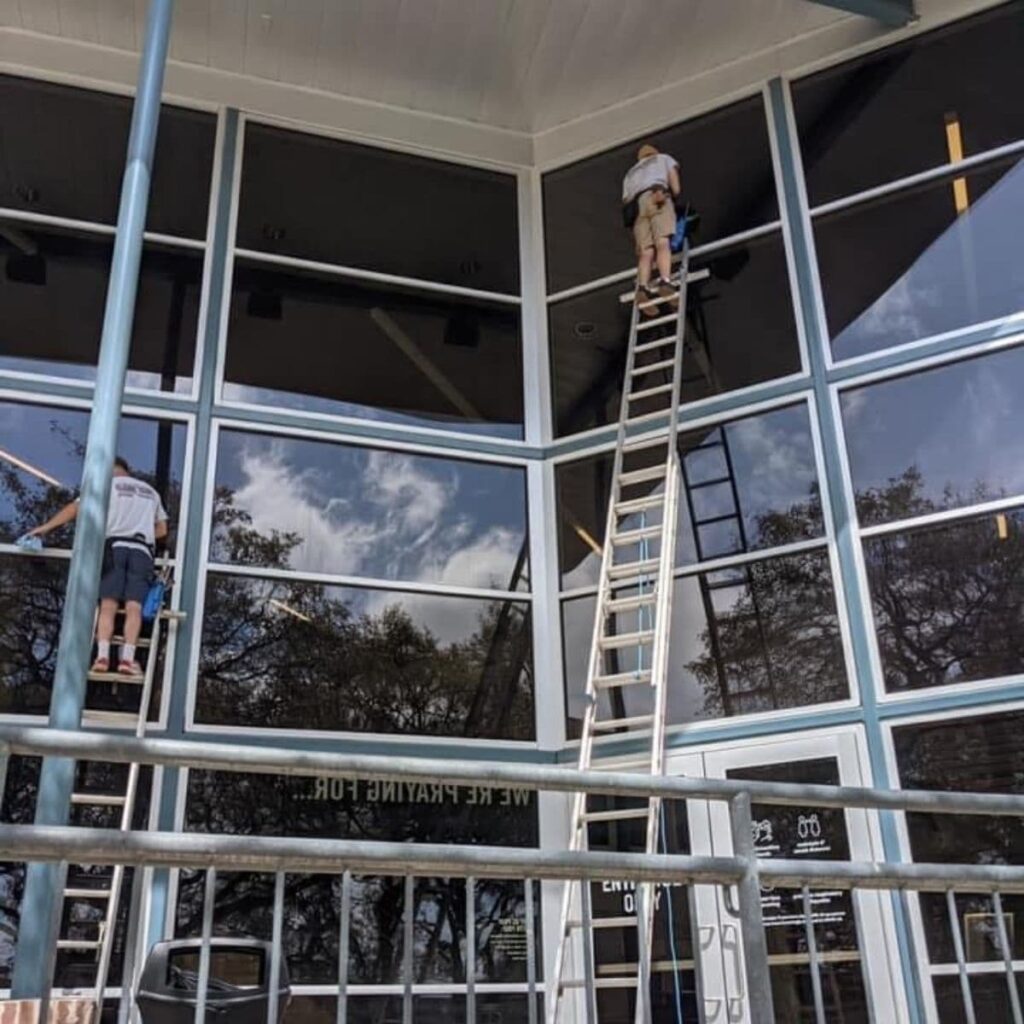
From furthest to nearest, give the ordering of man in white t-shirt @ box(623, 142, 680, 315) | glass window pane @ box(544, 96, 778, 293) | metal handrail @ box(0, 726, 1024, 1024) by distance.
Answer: glass window pane @ box(544, 96, 778, 293) → man in white t-shirt @ box(623, 142, 680, 315) → metal handrail @ box(0, 726, 1024, 1024)

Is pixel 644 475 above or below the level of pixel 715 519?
above

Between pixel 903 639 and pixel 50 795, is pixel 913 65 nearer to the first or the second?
pixel 903 639

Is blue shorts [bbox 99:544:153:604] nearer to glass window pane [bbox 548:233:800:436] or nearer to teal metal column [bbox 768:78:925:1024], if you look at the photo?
glass window pane [bbox 548:233:800:436]

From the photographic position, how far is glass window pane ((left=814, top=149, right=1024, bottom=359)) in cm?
586

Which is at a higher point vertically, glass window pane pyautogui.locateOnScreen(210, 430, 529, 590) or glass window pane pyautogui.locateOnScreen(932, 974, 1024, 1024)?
glass window pane pyautogui.locateOnScreen(210, 430, 529, 590)

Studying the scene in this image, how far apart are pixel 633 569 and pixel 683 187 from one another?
2.86 m

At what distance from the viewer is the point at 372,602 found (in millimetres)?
6051

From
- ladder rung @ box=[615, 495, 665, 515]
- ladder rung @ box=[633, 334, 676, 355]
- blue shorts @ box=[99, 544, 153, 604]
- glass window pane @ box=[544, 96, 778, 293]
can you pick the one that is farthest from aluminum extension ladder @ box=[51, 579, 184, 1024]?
glass window pane @ box=[544, 96, 778, 293]

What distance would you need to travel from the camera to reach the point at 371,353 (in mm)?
6695

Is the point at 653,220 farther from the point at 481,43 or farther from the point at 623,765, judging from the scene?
the point at 623,765

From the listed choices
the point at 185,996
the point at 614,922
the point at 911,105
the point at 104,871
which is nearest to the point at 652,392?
the point at 911,105

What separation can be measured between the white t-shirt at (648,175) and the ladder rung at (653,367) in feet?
3.73

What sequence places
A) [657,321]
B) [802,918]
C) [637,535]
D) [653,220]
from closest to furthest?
[802,918] < [637,535] < [657,321] < [653,220]

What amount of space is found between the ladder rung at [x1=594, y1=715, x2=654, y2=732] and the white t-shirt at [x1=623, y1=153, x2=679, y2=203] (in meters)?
3.36
